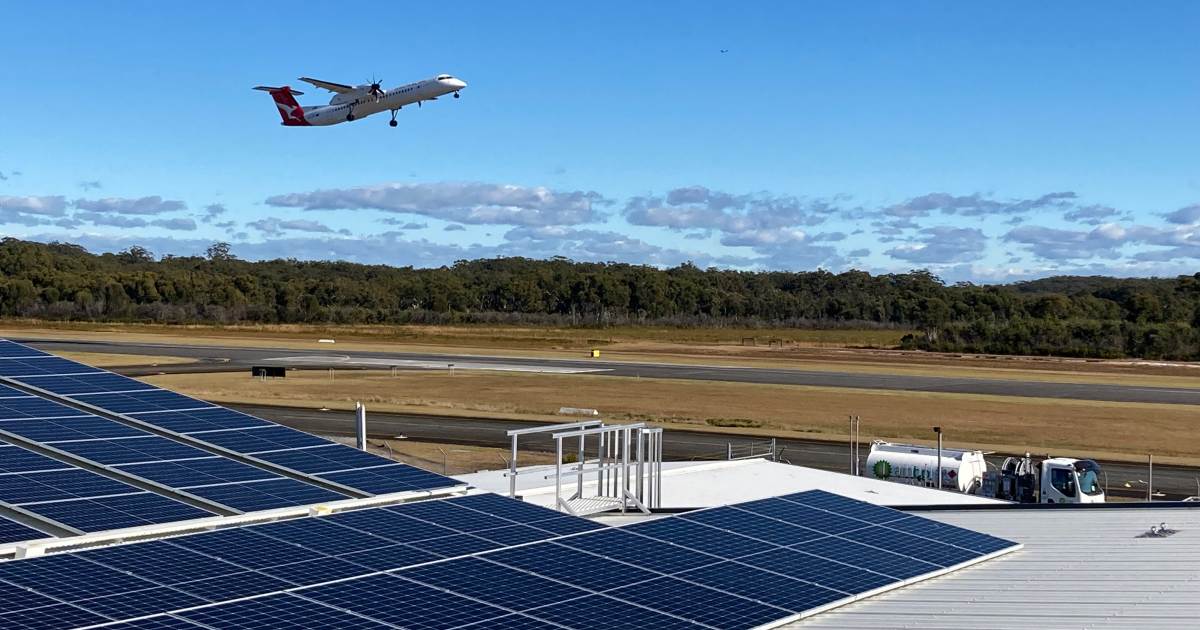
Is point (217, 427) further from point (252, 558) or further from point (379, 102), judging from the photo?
point (379, 102)

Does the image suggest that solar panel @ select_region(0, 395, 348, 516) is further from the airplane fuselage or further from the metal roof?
the airplane fuselage

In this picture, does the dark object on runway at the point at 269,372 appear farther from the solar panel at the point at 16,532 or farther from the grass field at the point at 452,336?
the solar panel at the point at 16,532

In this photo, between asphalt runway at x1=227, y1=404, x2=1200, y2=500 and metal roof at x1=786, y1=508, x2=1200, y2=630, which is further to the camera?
asphalt runway at x1=227, y1=404, x2=1200, y2=500

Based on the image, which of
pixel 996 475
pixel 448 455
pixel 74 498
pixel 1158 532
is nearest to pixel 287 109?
pixel 448 455

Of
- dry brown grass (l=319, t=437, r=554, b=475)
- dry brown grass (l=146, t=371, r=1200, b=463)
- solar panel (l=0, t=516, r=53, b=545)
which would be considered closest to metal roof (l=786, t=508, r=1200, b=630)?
solar panel (l=0, t=516, r=53, b=545)

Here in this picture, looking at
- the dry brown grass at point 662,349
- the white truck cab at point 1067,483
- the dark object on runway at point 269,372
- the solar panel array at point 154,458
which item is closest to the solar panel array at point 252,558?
the solar panel array at point 154,458

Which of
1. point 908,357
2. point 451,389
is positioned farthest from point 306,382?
point 908,357
